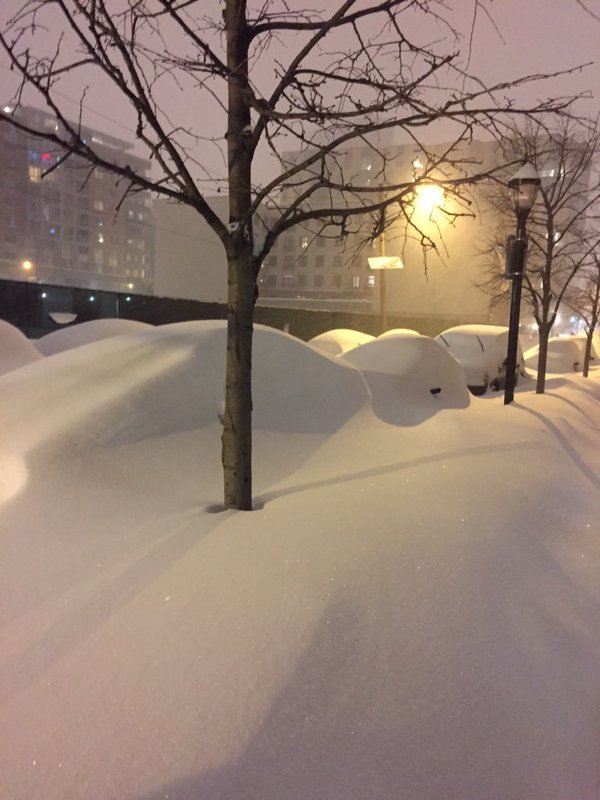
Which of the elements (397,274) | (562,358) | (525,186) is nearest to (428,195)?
(525,186)

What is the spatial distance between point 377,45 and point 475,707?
384 cm

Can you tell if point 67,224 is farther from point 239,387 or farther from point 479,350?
point 239,387

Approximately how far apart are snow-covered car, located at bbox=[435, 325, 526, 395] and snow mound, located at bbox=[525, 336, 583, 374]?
7.10m

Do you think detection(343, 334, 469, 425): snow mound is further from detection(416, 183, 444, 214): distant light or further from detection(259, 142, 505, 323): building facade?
detection(259, 142, 505, 323): building facade

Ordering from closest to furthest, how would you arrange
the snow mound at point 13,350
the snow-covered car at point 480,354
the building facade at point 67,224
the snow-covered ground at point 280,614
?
the snow-covered ground at point 280,614 < the snow mound at point 13,350 < the snow-covered car at point 480,354 < the building facade at point 67,224

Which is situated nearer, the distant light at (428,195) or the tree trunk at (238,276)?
the tree trunk at (238,276)

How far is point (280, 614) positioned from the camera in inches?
97.3

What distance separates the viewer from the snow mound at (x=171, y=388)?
439 cm

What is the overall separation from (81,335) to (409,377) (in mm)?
7269

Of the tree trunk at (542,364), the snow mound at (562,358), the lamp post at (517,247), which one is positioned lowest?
the snow mound at (562,358)

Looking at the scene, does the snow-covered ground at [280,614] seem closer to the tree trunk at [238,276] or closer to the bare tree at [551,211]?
the tree trunk at [238,276]

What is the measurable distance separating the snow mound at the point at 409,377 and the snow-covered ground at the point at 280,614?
1467 mm

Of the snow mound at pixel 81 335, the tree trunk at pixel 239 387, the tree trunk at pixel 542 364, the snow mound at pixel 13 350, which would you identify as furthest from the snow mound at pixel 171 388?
the tree trunk at pixel 542 364

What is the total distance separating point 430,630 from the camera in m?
2.46
